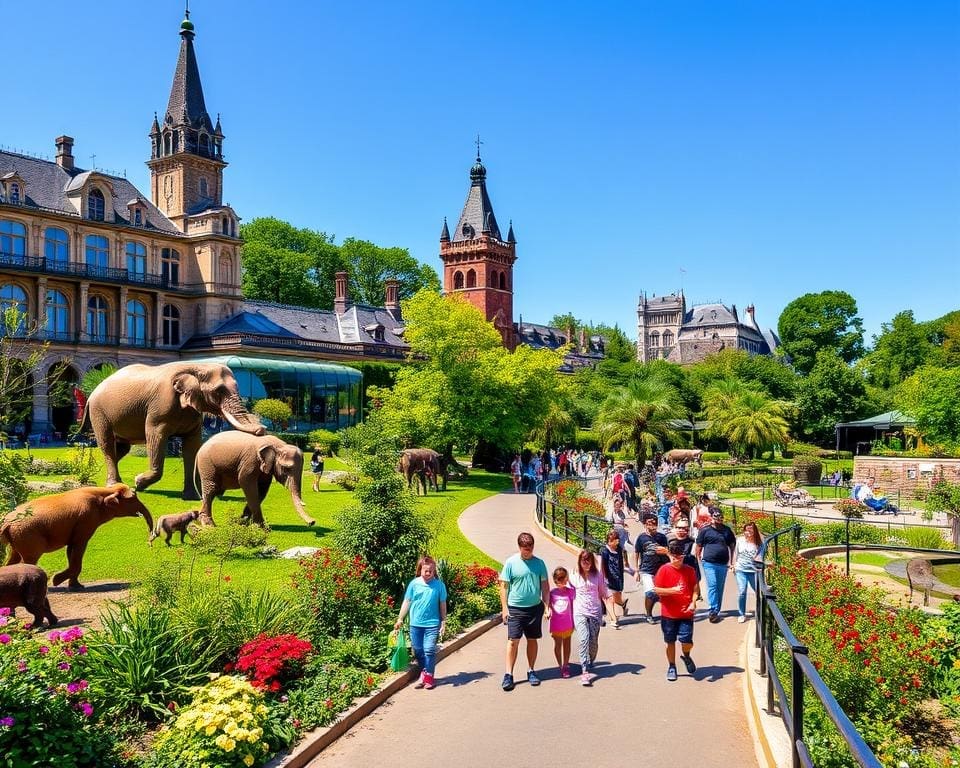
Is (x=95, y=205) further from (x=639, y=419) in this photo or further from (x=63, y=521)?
(x=63, y=521)

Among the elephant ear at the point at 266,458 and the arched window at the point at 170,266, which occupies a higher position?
the arched window at the point at 170,266

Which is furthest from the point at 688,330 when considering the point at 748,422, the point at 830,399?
the point at 748,422

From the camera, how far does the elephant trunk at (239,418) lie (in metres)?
18.9

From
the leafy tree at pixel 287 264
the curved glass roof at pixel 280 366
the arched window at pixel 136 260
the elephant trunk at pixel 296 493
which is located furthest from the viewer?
the leafy tree at pixel 287 264

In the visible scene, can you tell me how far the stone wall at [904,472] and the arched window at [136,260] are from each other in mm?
45764

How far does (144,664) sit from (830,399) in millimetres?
62428

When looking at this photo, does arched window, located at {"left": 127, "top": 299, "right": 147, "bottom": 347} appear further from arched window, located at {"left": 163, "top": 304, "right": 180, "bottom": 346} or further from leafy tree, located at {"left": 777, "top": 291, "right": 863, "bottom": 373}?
leafy tree, located at {"left": 777, "top": 291, "right": 863, "bottom": 373}

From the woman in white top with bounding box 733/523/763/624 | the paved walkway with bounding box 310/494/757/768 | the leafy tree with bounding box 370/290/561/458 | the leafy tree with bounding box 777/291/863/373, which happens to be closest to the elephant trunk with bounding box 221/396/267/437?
the paved walkway with bounding box 310/494/757/768

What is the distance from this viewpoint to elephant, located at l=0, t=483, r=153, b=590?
464 inches

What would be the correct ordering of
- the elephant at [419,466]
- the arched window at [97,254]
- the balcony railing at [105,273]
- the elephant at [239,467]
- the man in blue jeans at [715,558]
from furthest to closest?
the arched window at [97,254], the balcony railing at [105,273], the elephant at [419,466], the elephant at [239,467], the man in blue jeans at [715,558]

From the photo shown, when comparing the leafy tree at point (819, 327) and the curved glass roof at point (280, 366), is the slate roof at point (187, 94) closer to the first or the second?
the curved glass roof at point (280, 366)

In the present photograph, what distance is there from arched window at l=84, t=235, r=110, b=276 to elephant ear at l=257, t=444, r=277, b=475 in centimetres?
4039

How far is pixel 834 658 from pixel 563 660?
3.08 m

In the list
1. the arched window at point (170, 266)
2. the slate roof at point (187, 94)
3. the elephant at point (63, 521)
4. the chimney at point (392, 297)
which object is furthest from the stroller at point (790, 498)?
the slate roof at point (187, 94)
